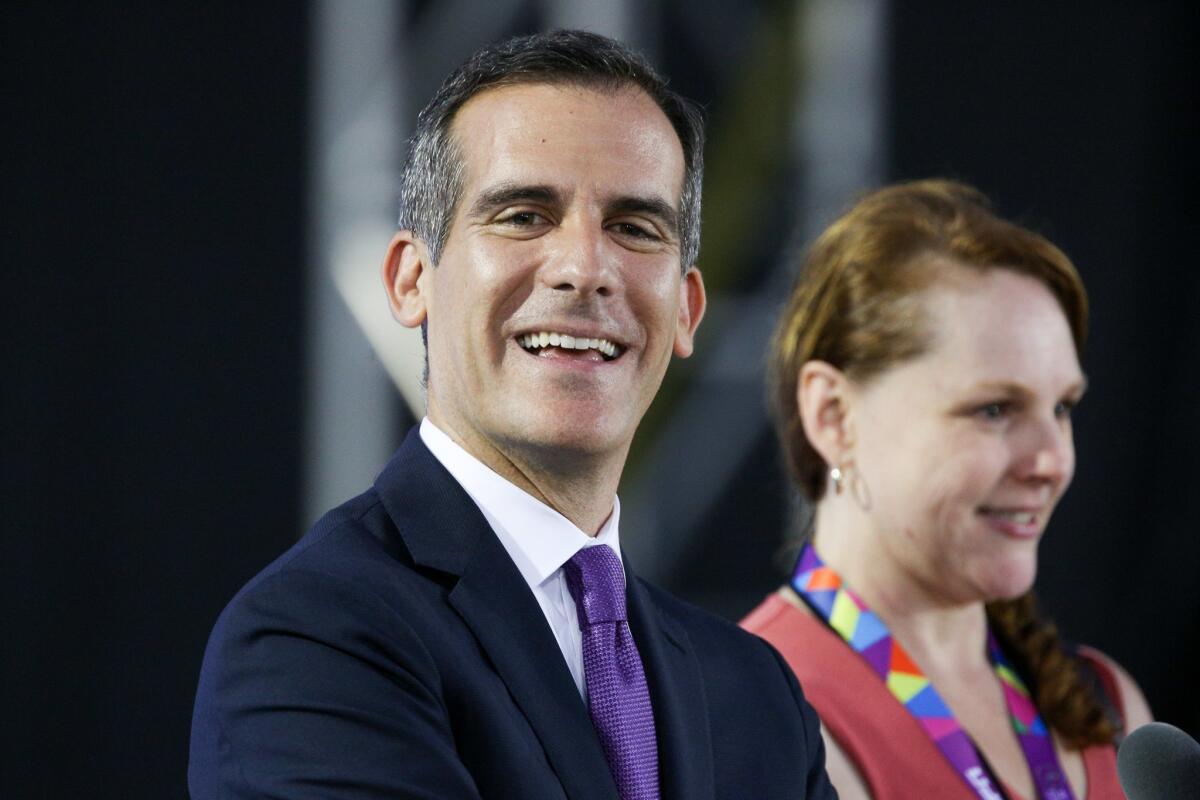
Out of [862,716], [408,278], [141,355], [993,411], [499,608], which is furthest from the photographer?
[141,355]

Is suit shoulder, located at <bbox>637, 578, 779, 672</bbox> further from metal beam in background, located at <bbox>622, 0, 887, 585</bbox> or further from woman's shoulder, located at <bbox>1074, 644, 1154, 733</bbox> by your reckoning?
metal beam in background, located at <bbox>622, 0, 887, 585</bbox>

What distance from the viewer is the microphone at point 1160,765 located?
1.29m

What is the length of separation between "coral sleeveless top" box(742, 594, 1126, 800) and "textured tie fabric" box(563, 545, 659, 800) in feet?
1.80

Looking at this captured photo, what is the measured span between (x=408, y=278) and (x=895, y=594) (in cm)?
99

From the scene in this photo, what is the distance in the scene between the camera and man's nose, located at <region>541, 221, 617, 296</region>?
4.99 ft

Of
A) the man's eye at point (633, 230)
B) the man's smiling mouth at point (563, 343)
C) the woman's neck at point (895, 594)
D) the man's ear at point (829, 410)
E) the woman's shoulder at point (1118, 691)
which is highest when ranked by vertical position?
the man's eye at point (633, 230)

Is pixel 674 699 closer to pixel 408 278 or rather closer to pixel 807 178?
pixel 408 278

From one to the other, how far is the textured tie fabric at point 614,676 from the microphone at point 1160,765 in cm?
41

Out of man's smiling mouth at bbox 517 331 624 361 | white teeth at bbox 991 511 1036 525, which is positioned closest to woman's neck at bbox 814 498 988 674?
white teeth at bbox 991 511 1036 525

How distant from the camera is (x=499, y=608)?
1462 millimetres

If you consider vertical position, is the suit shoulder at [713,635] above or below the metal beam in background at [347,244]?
below

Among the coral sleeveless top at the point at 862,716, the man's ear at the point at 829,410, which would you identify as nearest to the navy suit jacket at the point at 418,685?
the coral sleeveless top at the point at 862,716

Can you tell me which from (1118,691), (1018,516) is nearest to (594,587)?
(1018,516)

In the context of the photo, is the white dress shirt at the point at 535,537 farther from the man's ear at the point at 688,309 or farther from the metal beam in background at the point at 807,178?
the metal beam in background at the point at 807,178
